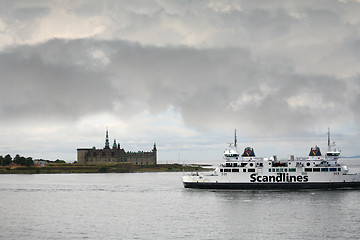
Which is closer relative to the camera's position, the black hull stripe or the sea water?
the sea water

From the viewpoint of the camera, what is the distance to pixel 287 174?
76.4 metres

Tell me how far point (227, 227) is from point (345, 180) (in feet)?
124

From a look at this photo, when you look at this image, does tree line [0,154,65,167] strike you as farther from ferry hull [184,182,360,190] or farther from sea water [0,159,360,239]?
ferry hull [184,182,360,190]

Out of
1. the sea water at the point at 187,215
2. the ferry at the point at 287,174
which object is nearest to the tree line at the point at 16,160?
the sea water at the point at 187,215

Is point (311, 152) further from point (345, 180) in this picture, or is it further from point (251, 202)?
point (251, 202)

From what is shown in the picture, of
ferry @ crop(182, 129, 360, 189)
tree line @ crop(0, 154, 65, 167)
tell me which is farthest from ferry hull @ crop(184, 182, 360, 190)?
tree line @ crop(0, 154, 65, 167)

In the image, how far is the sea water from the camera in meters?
43.0

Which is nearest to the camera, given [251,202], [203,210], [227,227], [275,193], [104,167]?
[227,227]

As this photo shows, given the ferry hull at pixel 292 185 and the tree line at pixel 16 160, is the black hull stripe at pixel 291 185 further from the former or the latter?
the tree line at pixel 16 160

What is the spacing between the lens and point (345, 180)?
2985 inches

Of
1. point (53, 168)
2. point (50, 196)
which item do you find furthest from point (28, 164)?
point (50, 196)

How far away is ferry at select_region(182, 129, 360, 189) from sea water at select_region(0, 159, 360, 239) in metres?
1.48

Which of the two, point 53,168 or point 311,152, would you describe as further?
point 53,168

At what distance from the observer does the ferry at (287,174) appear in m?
75.5
